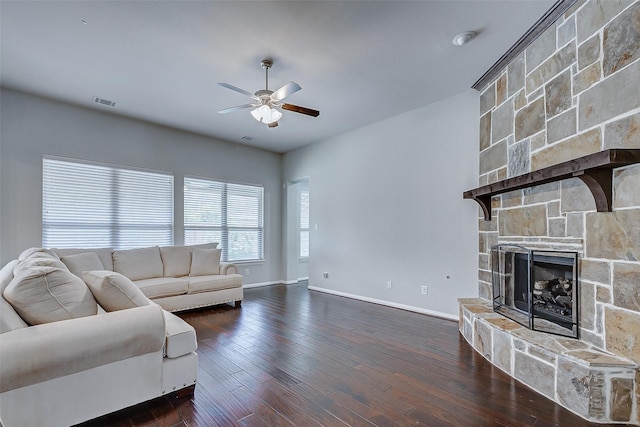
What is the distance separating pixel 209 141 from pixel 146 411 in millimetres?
5050

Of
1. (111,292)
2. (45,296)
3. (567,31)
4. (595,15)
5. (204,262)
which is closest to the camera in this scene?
(45,296)

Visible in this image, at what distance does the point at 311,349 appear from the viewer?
3.12m

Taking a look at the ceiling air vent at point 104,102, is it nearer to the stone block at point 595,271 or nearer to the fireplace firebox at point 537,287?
the fireplace firebox at point 537,287

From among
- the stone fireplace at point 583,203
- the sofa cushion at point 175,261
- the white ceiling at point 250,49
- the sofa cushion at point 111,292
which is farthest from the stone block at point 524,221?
the sofa cushion at point 175,261

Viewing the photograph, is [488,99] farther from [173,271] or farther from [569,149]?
[173,271]

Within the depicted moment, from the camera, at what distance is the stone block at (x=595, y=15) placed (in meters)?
2.16

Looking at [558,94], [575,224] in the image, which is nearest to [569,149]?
[558,94]

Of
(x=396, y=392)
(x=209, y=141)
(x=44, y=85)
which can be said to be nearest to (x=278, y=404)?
(x=396, y=392)

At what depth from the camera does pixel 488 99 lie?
12.1ft

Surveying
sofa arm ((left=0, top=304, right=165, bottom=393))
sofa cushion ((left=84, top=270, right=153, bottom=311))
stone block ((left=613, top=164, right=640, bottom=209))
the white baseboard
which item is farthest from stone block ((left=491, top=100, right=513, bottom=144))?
sofa cushion ((left=84, top=270, right=153, bottom=311))

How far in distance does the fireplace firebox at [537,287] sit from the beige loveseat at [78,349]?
9.63ft

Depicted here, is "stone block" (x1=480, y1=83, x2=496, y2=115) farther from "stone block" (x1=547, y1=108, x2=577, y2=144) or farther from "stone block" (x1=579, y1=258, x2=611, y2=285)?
"stone block" (x1=579, y1=258, x2=611, y2=285)

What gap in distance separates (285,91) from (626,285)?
3108 mm

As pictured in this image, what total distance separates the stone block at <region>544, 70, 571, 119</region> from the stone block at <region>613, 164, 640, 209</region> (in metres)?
0.74
